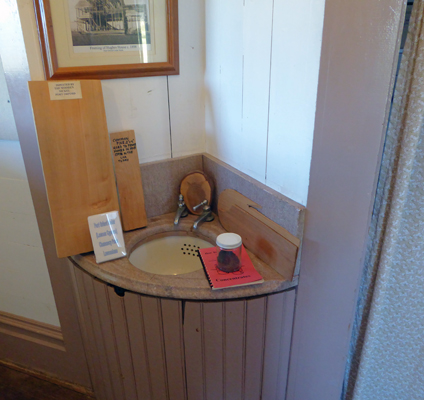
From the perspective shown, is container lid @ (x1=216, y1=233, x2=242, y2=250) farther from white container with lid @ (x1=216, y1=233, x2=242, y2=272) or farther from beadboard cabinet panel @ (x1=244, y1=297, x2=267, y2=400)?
beadboard cabinet panel @ (x1=244, y1=297, x2=267, y2=400)

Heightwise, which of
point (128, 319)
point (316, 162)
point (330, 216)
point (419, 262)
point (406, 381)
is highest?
point (316, 162)

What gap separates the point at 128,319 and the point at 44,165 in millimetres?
526

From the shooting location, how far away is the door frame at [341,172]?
730 mm

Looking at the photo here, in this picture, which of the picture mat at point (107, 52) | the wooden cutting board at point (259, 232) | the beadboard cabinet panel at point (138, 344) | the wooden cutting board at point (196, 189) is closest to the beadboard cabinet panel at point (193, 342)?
the beadboard cabinet panel at point (138, 344)

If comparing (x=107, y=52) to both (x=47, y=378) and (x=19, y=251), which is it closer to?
(x=19, y=251)

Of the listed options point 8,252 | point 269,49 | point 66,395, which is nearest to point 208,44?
point 269,49

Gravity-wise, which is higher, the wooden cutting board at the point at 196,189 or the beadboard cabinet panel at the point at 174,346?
the wooden cutting board at the point at 196,189

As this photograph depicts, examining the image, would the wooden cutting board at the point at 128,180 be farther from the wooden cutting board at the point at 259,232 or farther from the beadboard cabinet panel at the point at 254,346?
the beadboard cabinet panel at the point at 254,346

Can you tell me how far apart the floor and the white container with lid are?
3.48 feet

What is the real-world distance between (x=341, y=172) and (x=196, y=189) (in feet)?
2.14

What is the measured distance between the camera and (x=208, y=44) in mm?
1280

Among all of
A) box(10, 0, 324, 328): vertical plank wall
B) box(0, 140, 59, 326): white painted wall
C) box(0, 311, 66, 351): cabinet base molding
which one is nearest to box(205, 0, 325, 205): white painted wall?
box(10, 0, 324, 328): vertical plank wall

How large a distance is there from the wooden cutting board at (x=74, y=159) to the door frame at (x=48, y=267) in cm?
13

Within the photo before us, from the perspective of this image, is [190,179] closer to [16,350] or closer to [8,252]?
[8,252]
